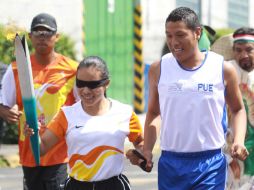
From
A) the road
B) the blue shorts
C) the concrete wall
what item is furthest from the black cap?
the concrete wall

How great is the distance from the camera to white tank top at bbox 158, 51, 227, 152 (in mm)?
5793

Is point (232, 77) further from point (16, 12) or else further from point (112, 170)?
point (16, 12)

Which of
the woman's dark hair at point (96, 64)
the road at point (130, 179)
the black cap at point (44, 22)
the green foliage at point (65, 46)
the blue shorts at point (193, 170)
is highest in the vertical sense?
the black cap at point (44, 22)

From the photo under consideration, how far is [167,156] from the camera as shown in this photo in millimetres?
5973

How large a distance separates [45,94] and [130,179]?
16.3ft

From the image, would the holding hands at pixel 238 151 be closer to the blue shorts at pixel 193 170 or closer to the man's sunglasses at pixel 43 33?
the blue shorts at pixel 193 170

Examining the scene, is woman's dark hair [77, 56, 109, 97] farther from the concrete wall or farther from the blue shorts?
the concrete wall

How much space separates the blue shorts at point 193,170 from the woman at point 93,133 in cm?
31

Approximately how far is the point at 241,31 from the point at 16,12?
36.9ft

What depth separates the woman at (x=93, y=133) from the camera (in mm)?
5961

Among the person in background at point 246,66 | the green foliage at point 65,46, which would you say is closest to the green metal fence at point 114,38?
the green foliage at point 65,46

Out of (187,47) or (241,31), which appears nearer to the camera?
(187,47)

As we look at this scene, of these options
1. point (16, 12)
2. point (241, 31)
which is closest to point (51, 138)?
point (241, 31)

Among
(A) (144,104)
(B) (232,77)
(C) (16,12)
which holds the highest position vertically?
(B) (232,77)
